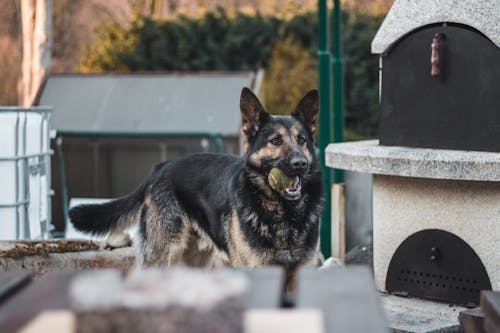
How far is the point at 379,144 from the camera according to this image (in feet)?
18.8

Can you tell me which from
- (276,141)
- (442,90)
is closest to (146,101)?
(442,90)

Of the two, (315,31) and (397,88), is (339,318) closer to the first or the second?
(397,88)

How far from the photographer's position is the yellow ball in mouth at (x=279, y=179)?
15.2 ft

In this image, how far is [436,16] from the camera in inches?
205

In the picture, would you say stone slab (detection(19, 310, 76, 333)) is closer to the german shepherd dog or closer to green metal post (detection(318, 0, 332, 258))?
the german shepherd dog

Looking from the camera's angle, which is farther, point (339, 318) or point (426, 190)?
point (426, 190)

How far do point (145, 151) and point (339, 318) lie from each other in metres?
8.20

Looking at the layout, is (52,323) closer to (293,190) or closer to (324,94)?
(293,190)

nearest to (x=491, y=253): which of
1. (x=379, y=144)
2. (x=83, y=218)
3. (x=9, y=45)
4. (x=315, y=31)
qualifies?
(x=379, y=144)

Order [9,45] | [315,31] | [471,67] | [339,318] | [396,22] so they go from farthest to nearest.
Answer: [9,45], [315,31], [396,22], [471,67], [339,318]

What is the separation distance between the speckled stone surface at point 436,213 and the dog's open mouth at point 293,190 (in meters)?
1.07

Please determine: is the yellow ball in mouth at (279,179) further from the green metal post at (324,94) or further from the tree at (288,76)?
the tree at (288,76)

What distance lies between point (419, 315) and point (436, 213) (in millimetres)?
659

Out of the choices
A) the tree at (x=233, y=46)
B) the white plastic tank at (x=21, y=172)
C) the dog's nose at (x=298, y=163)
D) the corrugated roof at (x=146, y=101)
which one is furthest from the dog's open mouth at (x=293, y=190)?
the tree at (x=233, y=46)
